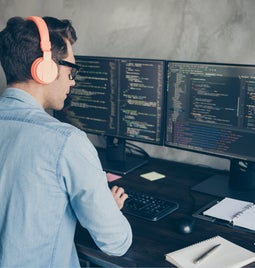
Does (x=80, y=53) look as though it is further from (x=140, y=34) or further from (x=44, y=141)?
(x=44, y=141)

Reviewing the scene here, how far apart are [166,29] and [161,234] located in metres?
0.96

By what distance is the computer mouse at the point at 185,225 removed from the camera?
130 centimetres

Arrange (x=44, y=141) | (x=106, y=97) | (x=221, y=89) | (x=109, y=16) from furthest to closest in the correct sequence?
1. (x=109, y=16)
2. (x=106, y=97)
3. (x=221, y=89)
4. (x=44, y=141)

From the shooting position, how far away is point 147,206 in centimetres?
147

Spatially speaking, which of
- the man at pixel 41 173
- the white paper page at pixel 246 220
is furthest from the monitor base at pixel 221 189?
the man at pixel 41 173

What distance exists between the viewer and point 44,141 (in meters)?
1.04

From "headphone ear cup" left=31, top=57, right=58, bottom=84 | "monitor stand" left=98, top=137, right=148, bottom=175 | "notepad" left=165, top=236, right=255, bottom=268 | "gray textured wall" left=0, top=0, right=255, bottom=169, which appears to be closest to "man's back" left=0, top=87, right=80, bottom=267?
"headphone ear cup" left=31, top=57, right=58, bottom=84

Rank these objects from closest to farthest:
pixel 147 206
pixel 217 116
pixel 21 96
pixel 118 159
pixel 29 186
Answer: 1. pixel 29 186
2. pixel 21 96
3. pixel 147 206
4. pixel 217 116
5. pixel 118 159

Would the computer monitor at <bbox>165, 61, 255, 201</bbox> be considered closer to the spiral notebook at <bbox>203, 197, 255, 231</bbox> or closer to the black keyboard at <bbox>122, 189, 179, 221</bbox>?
the spiral notebook at <bbox>203, 197, 255, 231</bbox>

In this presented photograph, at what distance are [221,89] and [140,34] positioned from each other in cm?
58

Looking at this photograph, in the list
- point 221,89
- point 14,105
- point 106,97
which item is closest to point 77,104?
point 106,97

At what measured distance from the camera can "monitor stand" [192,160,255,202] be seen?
5.23ft

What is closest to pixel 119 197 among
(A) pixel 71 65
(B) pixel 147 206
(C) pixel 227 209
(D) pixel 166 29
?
(B) pixel 147 206

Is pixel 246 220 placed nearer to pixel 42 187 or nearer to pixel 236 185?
pixel 236 185
